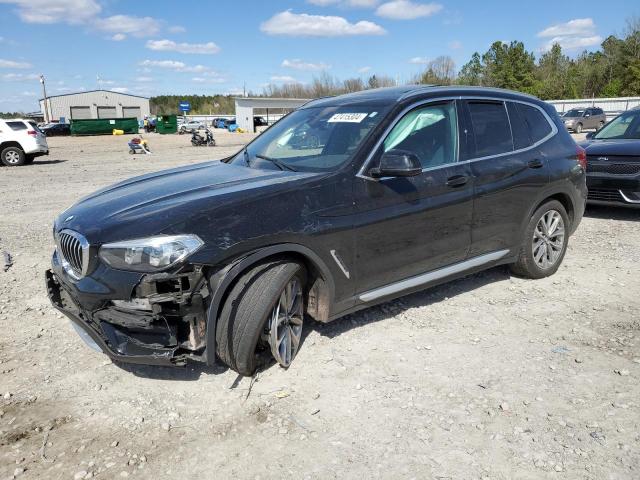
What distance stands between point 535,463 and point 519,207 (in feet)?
8.80

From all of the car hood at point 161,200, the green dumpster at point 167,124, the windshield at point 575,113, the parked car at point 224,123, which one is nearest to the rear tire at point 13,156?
the car hood at point 161,200

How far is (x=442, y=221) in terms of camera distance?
162 inches

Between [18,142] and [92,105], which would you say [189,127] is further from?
[18,142]

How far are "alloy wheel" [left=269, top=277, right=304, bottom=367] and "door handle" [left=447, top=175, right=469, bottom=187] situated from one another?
1.54 m

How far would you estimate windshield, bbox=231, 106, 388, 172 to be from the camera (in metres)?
3.83

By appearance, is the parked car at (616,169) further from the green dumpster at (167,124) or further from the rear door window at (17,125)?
the green dumpster at (167,124)

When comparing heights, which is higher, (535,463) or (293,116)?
(293,116)

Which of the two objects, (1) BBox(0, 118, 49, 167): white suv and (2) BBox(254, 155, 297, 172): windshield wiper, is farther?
(1) BBox(0, 118, 49, 167): white suv

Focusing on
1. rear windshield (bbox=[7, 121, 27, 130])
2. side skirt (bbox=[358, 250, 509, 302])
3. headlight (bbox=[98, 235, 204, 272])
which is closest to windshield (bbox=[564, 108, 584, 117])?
rear windshield (bbox=[7, 121, 27, 130])

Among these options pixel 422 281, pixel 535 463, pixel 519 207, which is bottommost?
pixel 535 463

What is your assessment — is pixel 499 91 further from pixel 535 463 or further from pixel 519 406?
pixel 535 463

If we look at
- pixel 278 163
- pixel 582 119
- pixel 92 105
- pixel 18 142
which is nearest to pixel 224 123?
pixel 92 105

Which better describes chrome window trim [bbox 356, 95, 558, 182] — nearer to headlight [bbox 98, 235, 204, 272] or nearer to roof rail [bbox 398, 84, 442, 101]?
roof rail [bbox 398, 84, 442, 101]

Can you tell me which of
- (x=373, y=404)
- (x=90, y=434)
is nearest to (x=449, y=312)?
(x=373, y=404)
